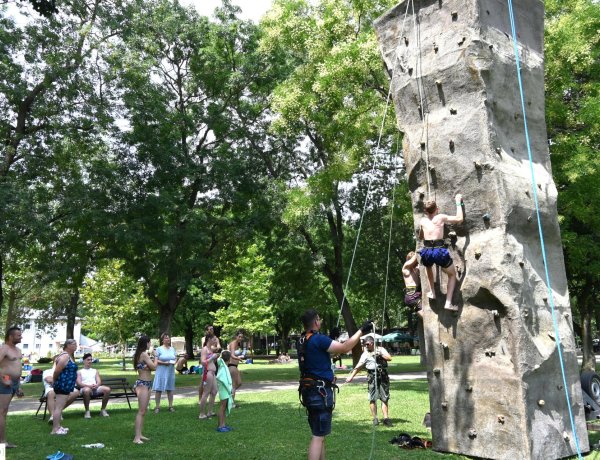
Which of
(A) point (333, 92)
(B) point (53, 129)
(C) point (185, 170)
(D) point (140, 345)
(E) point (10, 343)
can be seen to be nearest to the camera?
(E) point (10, 343)

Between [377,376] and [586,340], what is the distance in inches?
676

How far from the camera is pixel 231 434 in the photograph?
9.70 m

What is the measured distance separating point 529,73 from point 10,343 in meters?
9.37

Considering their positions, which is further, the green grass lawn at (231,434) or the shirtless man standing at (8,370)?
the shirtless man standing at (8,370)

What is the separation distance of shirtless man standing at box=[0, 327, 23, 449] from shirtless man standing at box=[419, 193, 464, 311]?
662 centimetres

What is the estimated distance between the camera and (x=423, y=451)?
7941 millimetres

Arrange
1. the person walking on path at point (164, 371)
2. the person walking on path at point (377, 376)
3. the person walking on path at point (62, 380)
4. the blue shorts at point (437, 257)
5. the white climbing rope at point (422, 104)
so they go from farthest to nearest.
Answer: the person walking on path at point (164, 371) < the person walking on path at point (377, 376) < the person walking on path at point (62, 380) < the white climbing rope at point (422, 104) < the blue shorts at point (437, 257)

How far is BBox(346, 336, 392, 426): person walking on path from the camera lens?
10.5m

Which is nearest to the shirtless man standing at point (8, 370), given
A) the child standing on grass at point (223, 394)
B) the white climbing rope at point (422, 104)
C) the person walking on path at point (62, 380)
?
the person walking on path at point (62, 380)

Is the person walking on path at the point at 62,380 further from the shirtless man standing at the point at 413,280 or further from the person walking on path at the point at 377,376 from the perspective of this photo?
the shirtless man standing at the point at 413,280

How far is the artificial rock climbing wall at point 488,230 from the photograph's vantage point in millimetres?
7086

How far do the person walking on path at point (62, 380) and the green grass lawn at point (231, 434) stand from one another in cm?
25

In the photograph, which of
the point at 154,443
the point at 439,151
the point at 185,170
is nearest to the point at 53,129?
the point at 185,170

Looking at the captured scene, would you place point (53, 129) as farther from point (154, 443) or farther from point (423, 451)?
point (423, 451)
